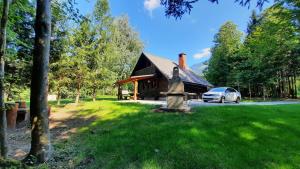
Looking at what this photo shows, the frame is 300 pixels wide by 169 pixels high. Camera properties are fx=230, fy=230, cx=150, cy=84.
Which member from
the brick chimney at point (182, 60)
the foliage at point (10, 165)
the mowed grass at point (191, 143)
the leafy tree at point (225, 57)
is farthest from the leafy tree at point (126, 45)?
the foliage at point (10, 165)

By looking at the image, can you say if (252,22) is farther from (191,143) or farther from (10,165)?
(10,165)

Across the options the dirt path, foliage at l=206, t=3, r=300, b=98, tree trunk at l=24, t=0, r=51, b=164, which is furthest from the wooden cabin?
tree trunk at l=24, t=0, r=51, b=164

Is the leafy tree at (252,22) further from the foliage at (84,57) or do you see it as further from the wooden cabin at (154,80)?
the foliage at (84,57)

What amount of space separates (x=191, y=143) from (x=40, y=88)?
4261 mm

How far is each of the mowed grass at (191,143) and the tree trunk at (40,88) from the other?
0.98 metres

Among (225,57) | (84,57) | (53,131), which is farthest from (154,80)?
(225,57)

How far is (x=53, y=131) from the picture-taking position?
983 centimetres

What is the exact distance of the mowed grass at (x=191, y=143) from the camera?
18.7 ft

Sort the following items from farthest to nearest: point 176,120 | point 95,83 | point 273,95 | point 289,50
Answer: point 273,95
point 289,50
point 95,83
point 176,120

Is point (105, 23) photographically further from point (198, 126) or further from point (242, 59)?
point (242, 59)

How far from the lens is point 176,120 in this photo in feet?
29.6

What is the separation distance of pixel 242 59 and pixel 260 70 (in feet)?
15.9

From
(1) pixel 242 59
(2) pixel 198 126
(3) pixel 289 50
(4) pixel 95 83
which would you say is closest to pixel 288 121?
(2) pixel 198 126

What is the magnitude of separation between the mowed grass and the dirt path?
81cm
